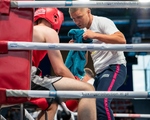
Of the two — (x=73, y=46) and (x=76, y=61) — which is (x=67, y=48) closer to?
(x=73, y=46)

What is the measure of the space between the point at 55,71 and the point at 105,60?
0.45 m

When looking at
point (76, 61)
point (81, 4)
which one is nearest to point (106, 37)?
point (76, 61)

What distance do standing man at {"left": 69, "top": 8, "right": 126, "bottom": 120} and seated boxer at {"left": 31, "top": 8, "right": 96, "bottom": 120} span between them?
17 cm

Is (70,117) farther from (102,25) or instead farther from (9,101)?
(9,101)

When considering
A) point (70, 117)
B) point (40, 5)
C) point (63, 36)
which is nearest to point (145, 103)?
point (63, 36)

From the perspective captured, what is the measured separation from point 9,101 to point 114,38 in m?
0.72

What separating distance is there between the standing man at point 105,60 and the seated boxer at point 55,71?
17 cm

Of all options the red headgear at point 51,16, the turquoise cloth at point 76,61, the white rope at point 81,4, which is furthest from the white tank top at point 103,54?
the white rope at point 81,4

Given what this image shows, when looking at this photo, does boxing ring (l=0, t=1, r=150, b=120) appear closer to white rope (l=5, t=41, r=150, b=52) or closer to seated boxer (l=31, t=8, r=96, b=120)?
white rope (l=5, t=41, r=150, b=52)

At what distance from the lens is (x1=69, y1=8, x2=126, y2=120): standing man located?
74.8 inches

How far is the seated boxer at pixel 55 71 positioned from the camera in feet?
5.64

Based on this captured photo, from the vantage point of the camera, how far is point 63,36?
26.3ft

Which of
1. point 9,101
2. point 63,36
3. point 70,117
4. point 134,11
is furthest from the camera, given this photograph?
point 63,36

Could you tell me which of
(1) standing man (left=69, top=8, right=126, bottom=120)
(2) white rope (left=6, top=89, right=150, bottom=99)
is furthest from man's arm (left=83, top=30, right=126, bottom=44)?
(2) white rope (left=6, top=89, right=150, bottom=99)
